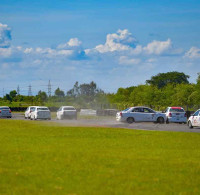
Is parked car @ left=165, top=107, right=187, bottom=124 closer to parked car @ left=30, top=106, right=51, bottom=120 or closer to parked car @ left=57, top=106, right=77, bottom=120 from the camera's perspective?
parked car @ left=57, top=106, right=77, bottom=120

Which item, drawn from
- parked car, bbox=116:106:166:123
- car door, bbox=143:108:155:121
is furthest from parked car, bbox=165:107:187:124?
car door, bbox=143:108:155:121

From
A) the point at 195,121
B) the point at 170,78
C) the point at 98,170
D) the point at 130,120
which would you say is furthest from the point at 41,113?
the point at 170,78

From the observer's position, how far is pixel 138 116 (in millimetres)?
37500

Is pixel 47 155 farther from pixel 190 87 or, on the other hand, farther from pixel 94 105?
pixel 94 105

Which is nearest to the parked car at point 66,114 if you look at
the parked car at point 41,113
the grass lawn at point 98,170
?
the parked car at point 41,113

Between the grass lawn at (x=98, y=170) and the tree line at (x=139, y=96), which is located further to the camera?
the tree line at (x=139, y=96)

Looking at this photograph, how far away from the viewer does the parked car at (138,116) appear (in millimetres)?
37281

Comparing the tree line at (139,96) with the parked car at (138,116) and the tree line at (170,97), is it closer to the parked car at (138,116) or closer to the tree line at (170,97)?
the tree line at (170,97)

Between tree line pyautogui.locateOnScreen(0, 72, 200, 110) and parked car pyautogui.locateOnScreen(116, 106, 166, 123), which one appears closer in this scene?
parked car pyautogui.locateOnScreen(116, 106, 166, 123)

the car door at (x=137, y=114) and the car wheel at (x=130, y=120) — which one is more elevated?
the car door at (x=137, y=114)

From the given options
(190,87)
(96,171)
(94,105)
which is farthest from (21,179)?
(94,105)

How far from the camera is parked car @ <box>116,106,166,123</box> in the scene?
37.3 metres

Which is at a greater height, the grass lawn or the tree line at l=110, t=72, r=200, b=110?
the tree line at l=110, t=72, r=200, b=110

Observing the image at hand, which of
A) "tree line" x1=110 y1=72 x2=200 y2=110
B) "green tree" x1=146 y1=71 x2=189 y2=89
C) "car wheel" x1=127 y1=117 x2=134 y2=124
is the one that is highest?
"green tree" x1=146 y1=71 x2=189 y2=89
